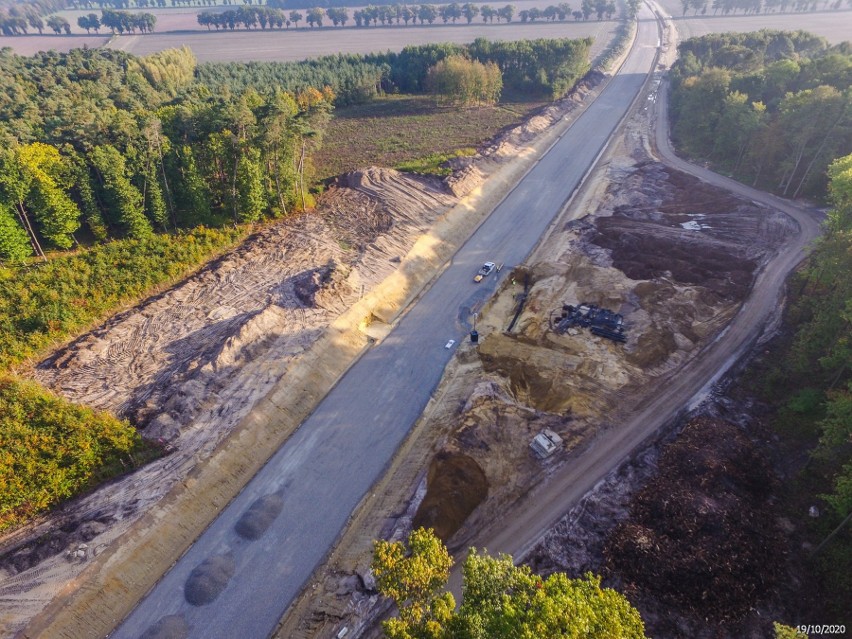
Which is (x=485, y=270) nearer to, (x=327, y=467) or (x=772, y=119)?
(x=327, y=467)

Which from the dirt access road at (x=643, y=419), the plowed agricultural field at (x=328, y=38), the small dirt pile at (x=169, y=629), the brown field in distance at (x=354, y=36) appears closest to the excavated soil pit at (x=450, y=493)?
the dirt access road at (x=643, y=419)

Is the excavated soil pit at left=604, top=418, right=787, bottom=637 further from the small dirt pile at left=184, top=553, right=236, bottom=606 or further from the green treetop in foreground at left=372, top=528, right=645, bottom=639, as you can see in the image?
the small dirt pile at left=184, top=553, right=236, bottom=606

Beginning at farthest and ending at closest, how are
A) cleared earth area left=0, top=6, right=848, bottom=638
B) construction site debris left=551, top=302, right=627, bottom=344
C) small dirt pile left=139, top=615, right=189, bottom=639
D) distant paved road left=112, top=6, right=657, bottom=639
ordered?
construction site debris left=551, top=302, right=627, bottom=344
cleared earth area left=0, top=6, right=848, bottom=638
distant paved road left=112, top=6, right=657, bottom=639
small dirt pile left=139, top=615, right=189, bottom=639

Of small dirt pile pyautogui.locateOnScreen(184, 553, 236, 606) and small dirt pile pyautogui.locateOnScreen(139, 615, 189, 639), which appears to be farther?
small dirt pile pyautogui.locateOnScreen(184, 553, 236, 606)

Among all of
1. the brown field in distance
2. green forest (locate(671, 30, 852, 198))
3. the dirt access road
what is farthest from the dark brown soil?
the brown field in distance

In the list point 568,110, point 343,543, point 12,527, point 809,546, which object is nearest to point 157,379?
point 12,527

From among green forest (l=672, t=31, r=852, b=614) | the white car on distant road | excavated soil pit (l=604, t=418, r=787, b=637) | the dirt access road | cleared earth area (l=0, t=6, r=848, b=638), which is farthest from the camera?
the white car on distant road

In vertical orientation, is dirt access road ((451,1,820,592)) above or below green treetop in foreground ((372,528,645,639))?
below

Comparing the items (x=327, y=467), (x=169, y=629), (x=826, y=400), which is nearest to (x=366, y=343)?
(x=327, y=467)
